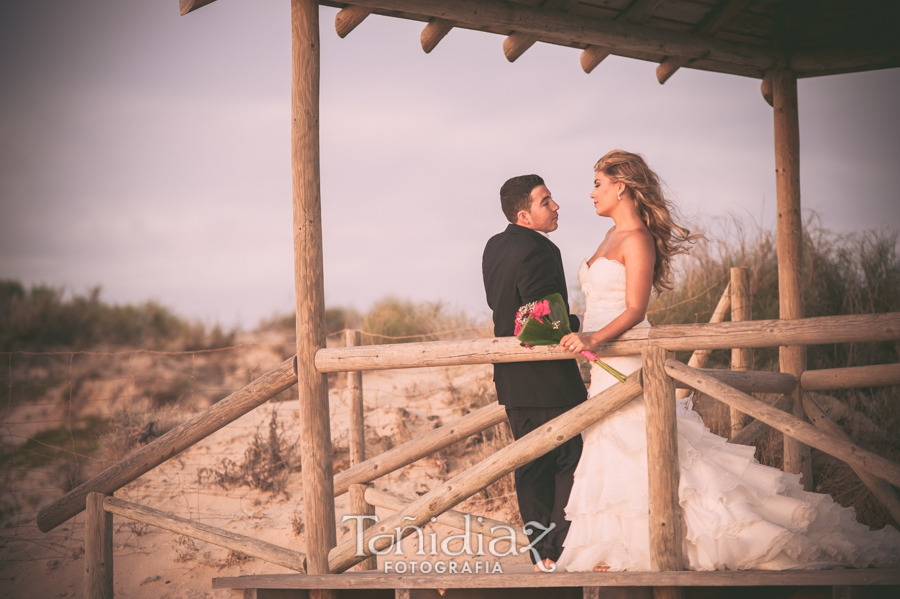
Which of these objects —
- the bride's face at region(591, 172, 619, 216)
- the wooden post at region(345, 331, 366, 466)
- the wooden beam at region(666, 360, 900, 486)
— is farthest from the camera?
the wooden post at region(345, 331, 366, 466)

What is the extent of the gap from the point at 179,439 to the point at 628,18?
421 centimetres

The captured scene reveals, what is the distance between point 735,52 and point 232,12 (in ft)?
71.9

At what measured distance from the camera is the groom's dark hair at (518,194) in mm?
3596

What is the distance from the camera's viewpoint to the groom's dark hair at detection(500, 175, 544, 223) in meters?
3.60

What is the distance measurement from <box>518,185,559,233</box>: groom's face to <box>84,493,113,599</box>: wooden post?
344 cm

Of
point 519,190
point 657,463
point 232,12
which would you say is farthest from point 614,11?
point 232,12

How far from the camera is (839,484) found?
20.9 ft

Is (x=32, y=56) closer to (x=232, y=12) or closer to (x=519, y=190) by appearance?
(x=232, y=12)

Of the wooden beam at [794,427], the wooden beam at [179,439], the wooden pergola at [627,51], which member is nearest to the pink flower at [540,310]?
the wooden beam at [794,427]

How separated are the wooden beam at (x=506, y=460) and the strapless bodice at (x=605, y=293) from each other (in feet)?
1.11

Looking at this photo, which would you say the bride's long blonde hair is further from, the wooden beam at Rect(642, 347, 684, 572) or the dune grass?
the dune grass

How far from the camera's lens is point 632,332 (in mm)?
3398

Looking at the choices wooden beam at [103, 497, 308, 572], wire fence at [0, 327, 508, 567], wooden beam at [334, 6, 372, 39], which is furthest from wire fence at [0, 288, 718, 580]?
wooden beam at [334, 6, 372, 39]

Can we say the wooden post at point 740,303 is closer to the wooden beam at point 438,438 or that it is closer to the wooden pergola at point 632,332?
the wooden pergola at point 632,332
